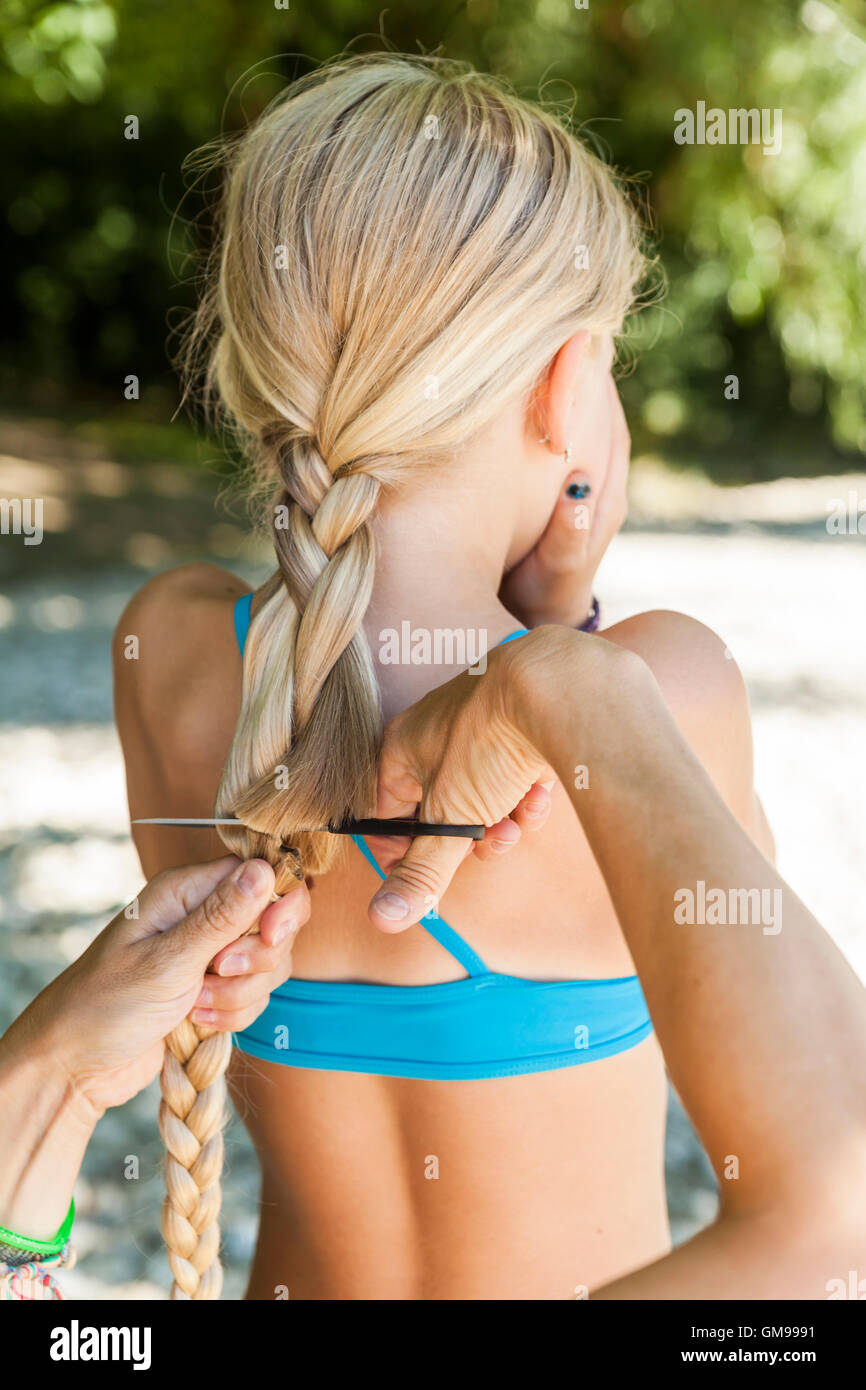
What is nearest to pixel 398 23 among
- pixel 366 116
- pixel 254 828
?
pixel 366 116

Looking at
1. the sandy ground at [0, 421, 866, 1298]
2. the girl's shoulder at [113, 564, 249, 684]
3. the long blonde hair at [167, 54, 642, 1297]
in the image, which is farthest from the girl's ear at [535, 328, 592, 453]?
the sandy ground at [0, 421, 866, 1298]

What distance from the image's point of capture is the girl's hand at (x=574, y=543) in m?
1.57

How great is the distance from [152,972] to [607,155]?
15.8ft

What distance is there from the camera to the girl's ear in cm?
140

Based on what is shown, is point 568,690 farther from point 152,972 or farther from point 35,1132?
point 35,1132

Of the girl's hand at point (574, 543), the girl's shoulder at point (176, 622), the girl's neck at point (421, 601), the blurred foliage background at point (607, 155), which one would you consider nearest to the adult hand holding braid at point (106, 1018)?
the girl's neck at point (421, 601)

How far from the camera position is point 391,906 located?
44.4 inches

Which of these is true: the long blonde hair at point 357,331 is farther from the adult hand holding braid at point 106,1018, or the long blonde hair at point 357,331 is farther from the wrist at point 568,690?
the wrist at point 568,690

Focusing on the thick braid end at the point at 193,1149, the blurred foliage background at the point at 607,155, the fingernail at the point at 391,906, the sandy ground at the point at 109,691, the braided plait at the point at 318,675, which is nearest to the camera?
the fingernail at the point at 391,906

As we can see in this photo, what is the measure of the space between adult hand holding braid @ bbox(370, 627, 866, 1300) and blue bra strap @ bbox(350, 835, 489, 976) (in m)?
0.39

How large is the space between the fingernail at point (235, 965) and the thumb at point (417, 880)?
0.58 feet

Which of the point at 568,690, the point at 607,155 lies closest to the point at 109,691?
the point at 607,155

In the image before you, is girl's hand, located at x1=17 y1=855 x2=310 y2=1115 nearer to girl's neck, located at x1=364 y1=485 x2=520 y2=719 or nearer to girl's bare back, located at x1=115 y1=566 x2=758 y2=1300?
girl's bare back, located at x1=115 y1=566 x2=758 y2=1300

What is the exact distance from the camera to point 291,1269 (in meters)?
1.54
